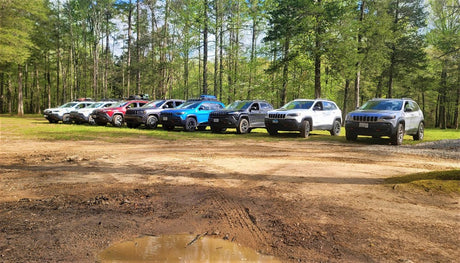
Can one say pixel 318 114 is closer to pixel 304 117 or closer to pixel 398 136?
pixel 304 117

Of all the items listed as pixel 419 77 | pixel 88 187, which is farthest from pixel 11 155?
pixel 419 77

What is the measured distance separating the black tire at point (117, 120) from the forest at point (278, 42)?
849 centimetres

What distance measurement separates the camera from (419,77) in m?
33.2

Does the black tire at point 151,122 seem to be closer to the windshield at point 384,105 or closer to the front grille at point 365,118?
the front grille at point 365,118

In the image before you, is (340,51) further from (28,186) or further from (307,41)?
(28,186)

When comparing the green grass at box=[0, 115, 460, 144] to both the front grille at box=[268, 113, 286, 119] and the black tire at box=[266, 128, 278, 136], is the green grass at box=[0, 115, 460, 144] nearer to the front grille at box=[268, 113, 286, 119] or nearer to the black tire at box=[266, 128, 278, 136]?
the black tire at box=[266, 128, 278, 136]

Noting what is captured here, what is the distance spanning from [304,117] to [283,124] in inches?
42.1

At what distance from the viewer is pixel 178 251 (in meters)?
2.98

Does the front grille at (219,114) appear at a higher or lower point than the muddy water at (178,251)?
higher

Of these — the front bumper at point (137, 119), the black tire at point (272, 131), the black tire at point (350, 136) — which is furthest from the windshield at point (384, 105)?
the front bumper at point (137, 119)

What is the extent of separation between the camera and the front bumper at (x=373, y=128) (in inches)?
445

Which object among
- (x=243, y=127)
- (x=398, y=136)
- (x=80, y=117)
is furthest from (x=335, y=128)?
(x=80, y=117)

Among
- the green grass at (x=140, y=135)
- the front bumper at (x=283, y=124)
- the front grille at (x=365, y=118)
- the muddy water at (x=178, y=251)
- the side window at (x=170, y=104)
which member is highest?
the side window at (x=170, y=104)

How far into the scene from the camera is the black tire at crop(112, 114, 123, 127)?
19922 mm
